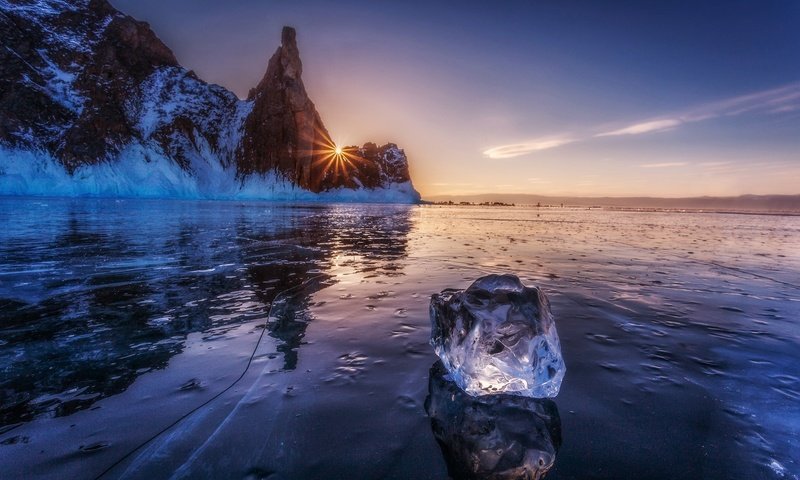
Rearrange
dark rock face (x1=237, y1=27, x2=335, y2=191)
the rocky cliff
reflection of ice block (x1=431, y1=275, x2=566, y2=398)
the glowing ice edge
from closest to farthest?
reflection of ice block (x1=431, y1=275, x2=566, y2=398), the glowing ice edge, the rocky cliff, dark rock face (x1=237, y1=27, x2=335, y2=191)

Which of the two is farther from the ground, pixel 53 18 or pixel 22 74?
pixel 53 18

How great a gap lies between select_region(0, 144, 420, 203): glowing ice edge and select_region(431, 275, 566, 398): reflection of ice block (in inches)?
4817

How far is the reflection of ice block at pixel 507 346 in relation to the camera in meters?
2.87

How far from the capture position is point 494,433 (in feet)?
7.84

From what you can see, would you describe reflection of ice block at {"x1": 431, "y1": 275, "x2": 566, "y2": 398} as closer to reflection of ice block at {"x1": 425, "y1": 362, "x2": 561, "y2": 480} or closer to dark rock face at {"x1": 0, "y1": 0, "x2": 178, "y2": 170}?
reflection of ice block at {"x1": 425, "y1": 362, "x2": 561, "y2": 480}

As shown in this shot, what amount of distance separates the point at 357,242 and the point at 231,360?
35.0 feet

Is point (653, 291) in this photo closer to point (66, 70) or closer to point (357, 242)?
point (357, 242)

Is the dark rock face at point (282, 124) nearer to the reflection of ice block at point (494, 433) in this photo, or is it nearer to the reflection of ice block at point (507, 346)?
the reflection of ice block at point (507, 346)

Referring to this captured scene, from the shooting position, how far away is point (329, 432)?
2439 mm

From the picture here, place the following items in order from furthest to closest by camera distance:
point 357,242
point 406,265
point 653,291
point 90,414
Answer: point 357,242, point 406,265, point 653,291, point 90,414

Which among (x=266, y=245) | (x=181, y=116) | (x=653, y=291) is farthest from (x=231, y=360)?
(x=181, y=116)

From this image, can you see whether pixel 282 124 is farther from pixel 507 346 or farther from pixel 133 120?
pixel 507 346

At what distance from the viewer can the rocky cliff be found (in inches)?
3720

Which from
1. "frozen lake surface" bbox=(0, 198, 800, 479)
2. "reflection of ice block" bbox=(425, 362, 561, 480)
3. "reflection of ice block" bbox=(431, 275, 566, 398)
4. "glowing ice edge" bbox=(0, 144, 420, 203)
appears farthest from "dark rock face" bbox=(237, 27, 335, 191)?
"reflection of ice block" bbox=(425, 362, 561, 480)
